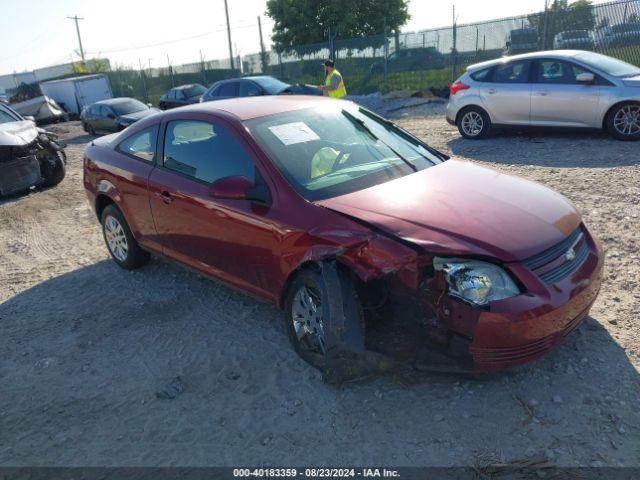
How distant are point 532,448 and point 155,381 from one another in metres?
2.32

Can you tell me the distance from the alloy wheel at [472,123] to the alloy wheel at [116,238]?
7603 mm

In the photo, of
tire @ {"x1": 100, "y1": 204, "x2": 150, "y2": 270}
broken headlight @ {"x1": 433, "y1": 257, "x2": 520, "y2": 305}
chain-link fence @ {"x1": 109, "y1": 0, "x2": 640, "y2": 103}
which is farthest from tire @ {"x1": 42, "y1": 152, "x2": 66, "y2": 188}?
chain-link fence @ {"x1": 109, "y1": 0, "x2": 640, "y2": 103}

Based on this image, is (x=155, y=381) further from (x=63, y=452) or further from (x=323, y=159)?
(x=323, y=159)

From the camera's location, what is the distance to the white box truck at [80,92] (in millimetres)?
27766

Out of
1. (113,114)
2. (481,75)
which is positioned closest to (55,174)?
(113,114)

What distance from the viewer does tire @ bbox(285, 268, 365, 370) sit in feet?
9.95

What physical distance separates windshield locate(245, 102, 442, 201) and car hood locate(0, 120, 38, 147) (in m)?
6.42

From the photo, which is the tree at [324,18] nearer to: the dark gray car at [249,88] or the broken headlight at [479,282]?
the dark gray car at [249,88]

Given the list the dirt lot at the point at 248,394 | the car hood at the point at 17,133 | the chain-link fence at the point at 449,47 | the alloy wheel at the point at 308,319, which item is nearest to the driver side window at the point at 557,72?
the dirt lot at the point at 248,394

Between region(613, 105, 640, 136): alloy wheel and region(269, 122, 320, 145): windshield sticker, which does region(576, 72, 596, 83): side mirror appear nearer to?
region(613, 105, 640, 136): alloy wheel

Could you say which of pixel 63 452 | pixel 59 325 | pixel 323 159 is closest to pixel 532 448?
pixel 323 159

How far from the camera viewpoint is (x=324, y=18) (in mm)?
33656

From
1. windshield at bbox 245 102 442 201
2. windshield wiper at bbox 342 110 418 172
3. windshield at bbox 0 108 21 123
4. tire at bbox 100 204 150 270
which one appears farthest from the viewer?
windshield at bbox 0 108 21 123

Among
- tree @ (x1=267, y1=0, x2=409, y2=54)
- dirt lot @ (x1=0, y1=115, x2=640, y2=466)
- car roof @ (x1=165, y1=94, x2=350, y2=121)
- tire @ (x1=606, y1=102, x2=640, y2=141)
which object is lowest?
dirt lot @ (x1=0, y1=115, x2=640, y2=466)
